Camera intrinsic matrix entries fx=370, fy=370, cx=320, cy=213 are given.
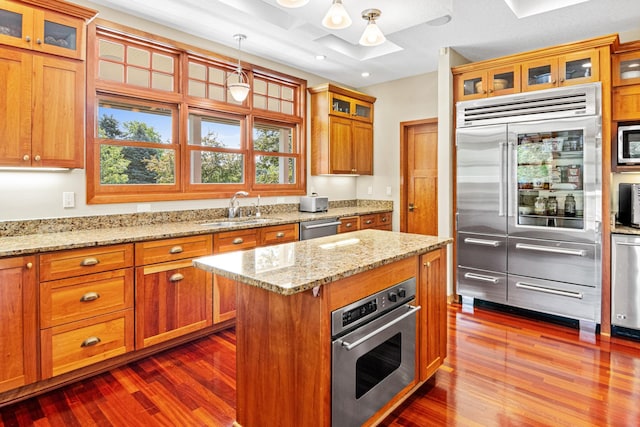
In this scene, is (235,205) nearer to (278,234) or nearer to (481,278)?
(278,234)

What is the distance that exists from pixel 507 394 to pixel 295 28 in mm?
3424

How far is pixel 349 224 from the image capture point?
4.63 meters

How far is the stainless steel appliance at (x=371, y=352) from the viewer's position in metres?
1.61

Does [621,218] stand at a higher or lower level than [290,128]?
lower

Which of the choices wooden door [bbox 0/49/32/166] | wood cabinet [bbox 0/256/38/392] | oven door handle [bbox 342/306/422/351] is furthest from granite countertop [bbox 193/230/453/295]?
wooden door [bbox 0/49/32/166]

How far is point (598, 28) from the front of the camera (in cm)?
340

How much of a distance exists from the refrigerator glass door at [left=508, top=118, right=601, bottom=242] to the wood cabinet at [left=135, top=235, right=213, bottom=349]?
291cm

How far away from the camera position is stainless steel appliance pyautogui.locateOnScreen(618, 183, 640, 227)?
10.3 feet

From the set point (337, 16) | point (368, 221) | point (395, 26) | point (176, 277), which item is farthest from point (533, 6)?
point (176, 277)

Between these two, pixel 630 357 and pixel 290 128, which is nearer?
pixel 630 357

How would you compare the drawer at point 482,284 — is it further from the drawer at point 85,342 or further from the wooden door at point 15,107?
the wooden door at point 15,107

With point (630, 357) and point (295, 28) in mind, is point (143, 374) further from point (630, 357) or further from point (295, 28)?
point (630, 357)

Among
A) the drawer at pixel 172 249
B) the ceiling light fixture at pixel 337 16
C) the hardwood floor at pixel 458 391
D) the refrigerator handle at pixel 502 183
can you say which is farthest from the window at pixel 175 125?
the refrigerator handle at pixel 502 183

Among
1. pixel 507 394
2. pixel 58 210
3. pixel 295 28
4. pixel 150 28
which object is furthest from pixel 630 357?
pixel 150 28
